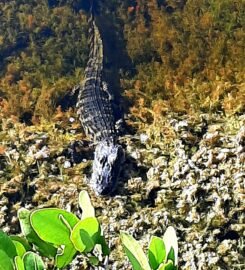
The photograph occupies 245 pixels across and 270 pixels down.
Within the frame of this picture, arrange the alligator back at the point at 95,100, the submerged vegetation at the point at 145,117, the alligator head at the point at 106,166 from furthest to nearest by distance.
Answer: the alligator back at the point at 95,100
the alligator head at the point at 106,166
the submerged vegetation at the point at 145,117

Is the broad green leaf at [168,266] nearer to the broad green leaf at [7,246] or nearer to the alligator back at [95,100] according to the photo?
the broad green leaf at [7,246]

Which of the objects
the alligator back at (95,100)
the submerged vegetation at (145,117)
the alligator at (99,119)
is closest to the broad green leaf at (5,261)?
the submerged vegetation at (145,117)

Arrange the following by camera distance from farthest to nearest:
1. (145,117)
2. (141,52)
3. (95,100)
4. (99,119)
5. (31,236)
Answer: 1. (141,52)
2. (95,100)
3. (99,119)
4. (145,117)
5. (31,236)

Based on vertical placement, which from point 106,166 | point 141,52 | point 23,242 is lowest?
point 106,166

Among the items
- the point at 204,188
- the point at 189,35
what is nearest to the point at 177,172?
the point at 204,188

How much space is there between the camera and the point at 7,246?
0.78 meters

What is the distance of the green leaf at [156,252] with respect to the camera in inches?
31.0

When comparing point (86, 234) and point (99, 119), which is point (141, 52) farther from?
point (86, 234)

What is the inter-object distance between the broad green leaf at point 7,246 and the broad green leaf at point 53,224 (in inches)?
1.4

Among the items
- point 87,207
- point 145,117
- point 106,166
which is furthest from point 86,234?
point 145,117

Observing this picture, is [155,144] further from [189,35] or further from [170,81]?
[189,35]

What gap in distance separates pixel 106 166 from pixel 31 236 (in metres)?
2.97

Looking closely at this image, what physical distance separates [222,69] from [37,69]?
141 cm

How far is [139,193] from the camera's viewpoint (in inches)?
147
